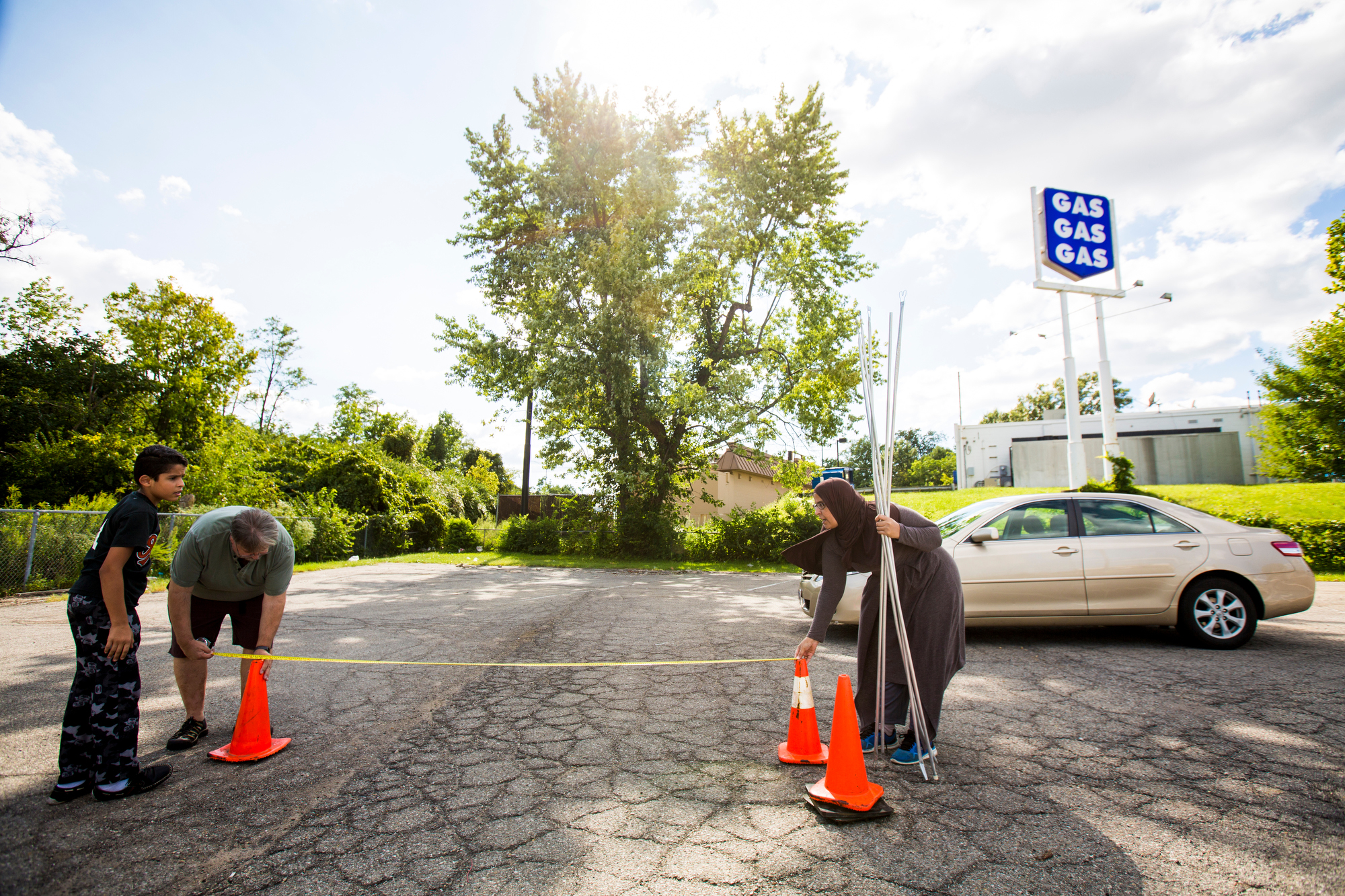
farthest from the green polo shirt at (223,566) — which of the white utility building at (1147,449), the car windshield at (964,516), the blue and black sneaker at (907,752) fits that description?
the white utility building at (1147,449)

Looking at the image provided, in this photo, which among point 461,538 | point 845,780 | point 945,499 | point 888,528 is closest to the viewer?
point 845,780

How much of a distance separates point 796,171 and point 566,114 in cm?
803

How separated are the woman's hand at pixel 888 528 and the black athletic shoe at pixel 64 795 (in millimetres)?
4280

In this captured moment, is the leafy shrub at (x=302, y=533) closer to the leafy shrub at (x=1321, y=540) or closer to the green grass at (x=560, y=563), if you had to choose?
the green grass at (x=560, y=563)

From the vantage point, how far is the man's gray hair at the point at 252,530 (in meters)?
3.74

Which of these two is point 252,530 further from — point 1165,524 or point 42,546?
point 42,546

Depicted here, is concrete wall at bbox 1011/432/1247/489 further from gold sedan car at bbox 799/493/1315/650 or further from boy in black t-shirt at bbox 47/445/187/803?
boy in black t-shirt at bbox 47/445/187/803

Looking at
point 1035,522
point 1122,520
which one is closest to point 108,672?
point 1035,522

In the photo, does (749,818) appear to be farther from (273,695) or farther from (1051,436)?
(1051,436)

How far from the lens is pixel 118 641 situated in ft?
10.5

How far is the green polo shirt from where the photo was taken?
375cm

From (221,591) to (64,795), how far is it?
46.2 inches

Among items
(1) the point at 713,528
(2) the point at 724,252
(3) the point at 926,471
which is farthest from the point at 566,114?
(3) the point at 926,471

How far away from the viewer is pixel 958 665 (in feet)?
11.9
